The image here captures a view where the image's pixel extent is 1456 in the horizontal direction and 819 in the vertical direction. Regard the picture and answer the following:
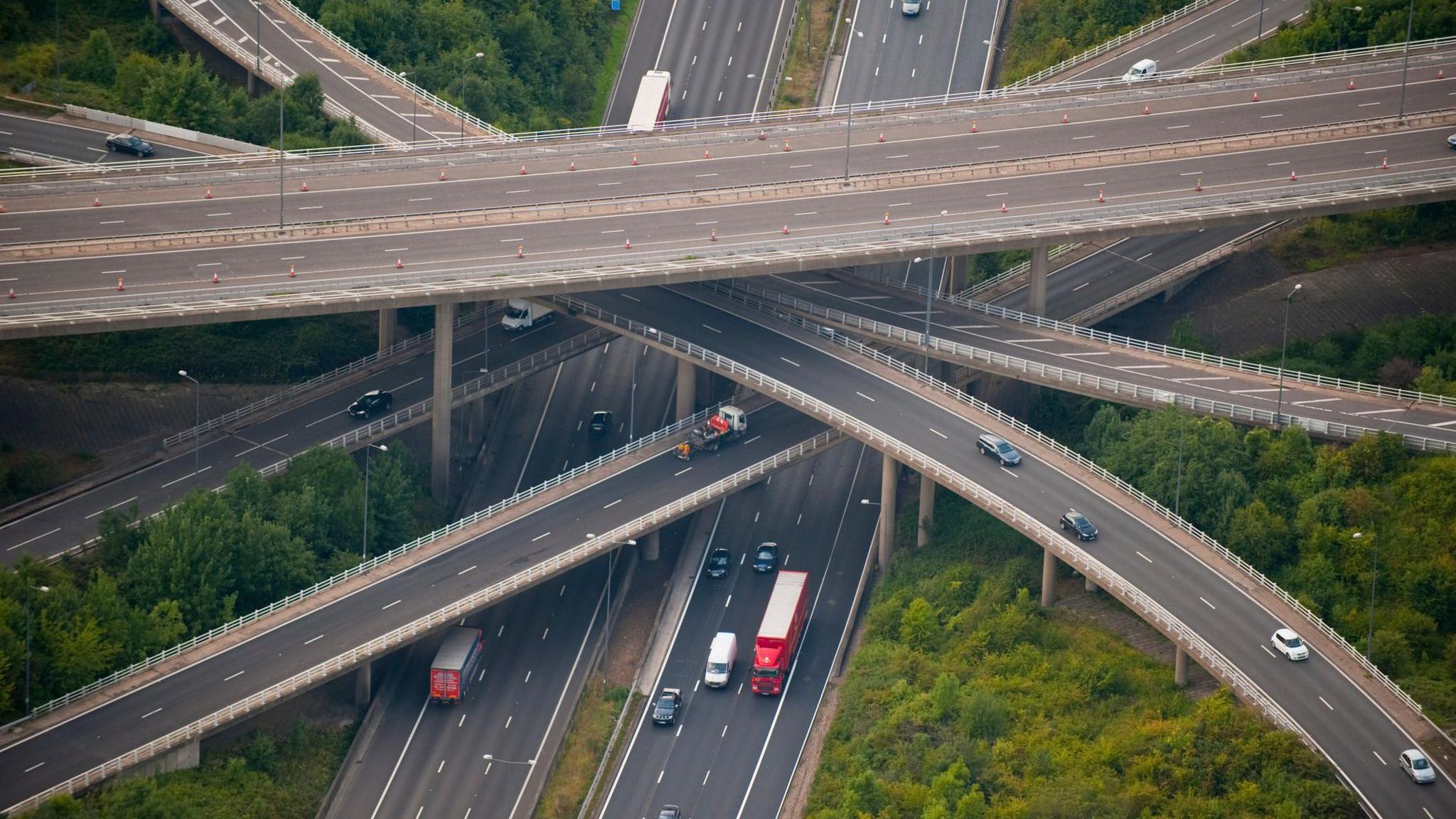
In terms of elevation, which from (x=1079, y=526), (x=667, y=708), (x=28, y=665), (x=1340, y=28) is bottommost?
(x=667, y=708)

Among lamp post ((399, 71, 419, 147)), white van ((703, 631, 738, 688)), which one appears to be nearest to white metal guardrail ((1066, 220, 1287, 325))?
white van ((703, 631, 738, 688))

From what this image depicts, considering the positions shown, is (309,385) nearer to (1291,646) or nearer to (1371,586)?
(1291,646)

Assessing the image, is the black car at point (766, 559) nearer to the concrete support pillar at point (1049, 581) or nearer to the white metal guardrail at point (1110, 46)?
the concrete support pillar at point (1049, 581)

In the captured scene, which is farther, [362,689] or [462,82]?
[462,82]

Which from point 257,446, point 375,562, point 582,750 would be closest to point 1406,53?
point 582,750

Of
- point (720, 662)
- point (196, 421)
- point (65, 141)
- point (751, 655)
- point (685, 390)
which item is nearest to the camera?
point (720, 662)

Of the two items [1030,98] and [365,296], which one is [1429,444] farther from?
[365,296]

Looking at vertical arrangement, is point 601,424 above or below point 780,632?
above
